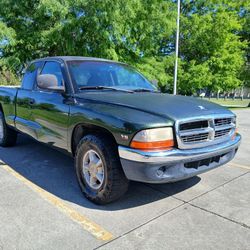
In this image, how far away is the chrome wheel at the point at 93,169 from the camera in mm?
3300

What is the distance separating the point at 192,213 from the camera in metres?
3.14

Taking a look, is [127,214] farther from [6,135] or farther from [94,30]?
[94,30]

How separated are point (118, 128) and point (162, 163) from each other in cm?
A: 60

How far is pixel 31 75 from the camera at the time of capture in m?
5.08

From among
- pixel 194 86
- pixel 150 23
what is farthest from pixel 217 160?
pixel 194 86

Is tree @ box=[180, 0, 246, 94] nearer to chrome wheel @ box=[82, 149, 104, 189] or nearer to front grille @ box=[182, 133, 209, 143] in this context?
front grille @ box=[182, 133, 209, 143]

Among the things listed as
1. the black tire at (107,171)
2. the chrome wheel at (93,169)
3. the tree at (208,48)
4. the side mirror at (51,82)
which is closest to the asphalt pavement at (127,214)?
the black tire at (107,171)

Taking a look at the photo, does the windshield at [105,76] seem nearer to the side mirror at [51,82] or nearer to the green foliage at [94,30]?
the side mirror at [51,82]

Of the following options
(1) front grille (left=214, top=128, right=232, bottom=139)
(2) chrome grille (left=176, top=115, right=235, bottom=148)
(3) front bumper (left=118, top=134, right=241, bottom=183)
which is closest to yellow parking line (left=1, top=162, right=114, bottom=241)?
(3) front bumper (left=118, top=134, right=241, bottom=183)

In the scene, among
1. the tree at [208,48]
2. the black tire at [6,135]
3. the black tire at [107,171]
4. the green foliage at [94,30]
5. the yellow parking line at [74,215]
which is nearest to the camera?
the yellow parking line at [74,215]

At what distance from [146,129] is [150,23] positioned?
9881mm

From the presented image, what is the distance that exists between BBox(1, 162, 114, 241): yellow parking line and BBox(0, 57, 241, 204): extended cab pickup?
32 cm

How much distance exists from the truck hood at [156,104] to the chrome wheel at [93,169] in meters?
0.68

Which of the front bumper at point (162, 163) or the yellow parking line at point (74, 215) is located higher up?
the front bumper at point (162, 163)
